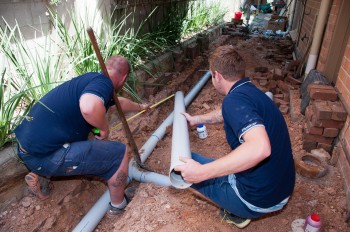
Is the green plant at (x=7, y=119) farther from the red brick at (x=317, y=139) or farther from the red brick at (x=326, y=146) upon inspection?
the red brick at (x=326, y=146)

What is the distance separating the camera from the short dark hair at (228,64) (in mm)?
1663

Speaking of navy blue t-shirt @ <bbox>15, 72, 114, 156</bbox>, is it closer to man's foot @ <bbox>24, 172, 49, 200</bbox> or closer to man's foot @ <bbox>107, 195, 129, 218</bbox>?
man's foot @ <bbox>24, 172, 49, 200</bbox>

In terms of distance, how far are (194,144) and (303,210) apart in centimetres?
147

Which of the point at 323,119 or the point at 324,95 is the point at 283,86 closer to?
the point at 324,95

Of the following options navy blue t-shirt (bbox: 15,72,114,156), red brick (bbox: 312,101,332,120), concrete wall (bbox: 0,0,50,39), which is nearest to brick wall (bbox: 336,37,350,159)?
red brick (bbox: 312,101,332,120)

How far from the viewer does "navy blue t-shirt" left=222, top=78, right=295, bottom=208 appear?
146 cm

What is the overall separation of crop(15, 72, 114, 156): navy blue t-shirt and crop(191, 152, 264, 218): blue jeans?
1016 millimetres

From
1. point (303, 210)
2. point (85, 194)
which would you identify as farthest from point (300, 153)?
point (85, 194)

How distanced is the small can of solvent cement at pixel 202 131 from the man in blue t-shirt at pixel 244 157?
1.33 m

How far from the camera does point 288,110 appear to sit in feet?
12.7

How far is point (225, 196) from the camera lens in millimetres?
1896

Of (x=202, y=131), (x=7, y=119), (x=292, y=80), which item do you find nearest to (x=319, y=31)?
(x=292, y=80)

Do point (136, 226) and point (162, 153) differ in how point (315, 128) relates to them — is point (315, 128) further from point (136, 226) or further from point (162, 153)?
point (136, 226)

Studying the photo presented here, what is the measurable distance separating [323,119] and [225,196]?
1.48m
